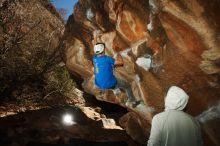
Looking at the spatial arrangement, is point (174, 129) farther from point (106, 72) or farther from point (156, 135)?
point (106, 72)

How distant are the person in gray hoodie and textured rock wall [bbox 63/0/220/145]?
2.02m

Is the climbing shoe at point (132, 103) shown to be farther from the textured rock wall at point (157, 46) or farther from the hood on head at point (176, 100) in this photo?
the hood on head at point (176, 100)

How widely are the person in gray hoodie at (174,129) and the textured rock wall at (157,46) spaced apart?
2019mm

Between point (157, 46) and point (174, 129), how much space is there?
3039 millimetres

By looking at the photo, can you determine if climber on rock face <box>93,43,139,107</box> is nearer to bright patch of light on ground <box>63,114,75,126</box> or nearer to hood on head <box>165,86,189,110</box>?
hood on head <box>165,86,189,110</box>

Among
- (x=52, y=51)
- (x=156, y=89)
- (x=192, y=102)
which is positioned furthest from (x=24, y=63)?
(x=192, y=102)

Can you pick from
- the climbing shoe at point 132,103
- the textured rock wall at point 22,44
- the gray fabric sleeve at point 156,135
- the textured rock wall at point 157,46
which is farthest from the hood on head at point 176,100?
the textured rock wall at point 22,44

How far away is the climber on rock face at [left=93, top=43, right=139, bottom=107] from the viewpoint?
7536 millimetres

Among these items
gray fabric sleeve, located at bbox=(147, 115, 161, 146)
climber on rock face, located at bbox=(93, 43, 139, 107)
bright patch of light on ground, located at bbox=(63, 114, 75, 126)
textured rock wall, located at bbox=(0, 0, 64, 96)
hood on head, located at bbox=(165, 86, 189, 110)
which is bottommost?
bright patch of light on ground, located at bbox=(63, 114, 75, 126)

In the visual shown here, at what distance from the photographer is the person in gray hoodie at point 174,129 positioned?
4113 mm

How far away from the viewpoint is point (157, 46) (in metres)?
6.79

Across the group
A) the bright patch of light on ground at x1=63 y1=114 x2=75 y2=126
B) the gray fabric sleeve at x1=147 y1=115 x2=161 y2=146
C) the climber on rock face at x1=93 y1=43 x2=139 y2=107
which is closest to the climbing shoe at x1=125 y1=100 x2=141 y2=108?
the climber on rock face at x1=93 y1=43 x2=139 y2=107

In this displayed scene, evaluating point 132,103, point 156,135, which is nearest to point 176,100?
point 156,135

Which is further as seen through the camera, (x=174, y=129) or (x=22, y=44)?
(x=22, y=44)
